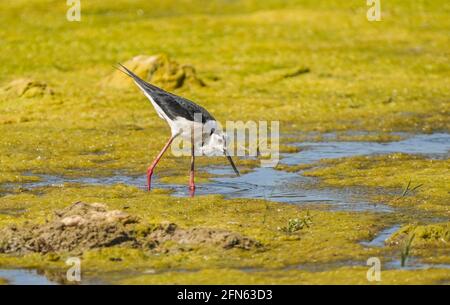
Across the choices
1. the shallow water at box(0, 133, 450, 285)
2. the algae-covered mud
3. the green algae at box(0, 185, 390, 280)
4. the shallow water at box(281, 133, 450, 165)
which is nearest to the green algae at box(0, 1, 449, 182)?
the algae-covered mud

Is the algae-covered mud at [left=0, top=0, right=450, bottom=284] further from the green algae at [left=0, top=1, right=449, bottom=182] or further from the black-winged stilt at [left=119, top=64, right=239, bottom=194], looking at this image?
the black-winged stilt at [left=119, top=64, right=239, bottom=194]

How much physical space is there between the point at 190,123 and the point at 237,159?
5.04 feet

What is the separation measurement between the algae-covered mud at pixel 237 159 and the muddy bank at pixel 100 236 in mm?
15

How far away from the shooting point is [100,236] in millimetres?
7730

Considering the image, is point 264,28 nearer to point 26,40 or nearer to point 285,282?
point 26,40

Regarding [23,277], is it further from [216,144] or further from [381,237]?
[216,144]

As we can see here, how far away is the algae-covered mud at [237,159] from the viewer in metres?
7.50

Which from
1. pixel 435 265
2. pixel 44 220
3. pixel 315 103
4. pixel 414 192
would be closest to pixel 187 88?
pixel 315 103

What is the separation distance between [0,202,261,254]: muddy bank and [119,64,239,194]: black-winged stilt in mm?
1934

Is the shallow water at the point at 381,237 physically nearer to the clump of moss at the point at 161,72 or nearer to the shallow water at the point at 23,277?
the shallow water at the point at 23,277

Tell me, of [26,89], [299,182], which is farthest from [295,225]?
[26,89]

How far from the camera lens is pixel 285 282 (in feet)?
22.6

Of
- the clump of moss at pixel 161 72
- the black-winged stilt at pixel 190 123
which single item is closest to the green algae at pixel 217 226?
the black-winged stilt at pixel 190 123

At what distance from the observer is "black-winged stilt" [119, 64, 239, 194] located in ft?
32.7
